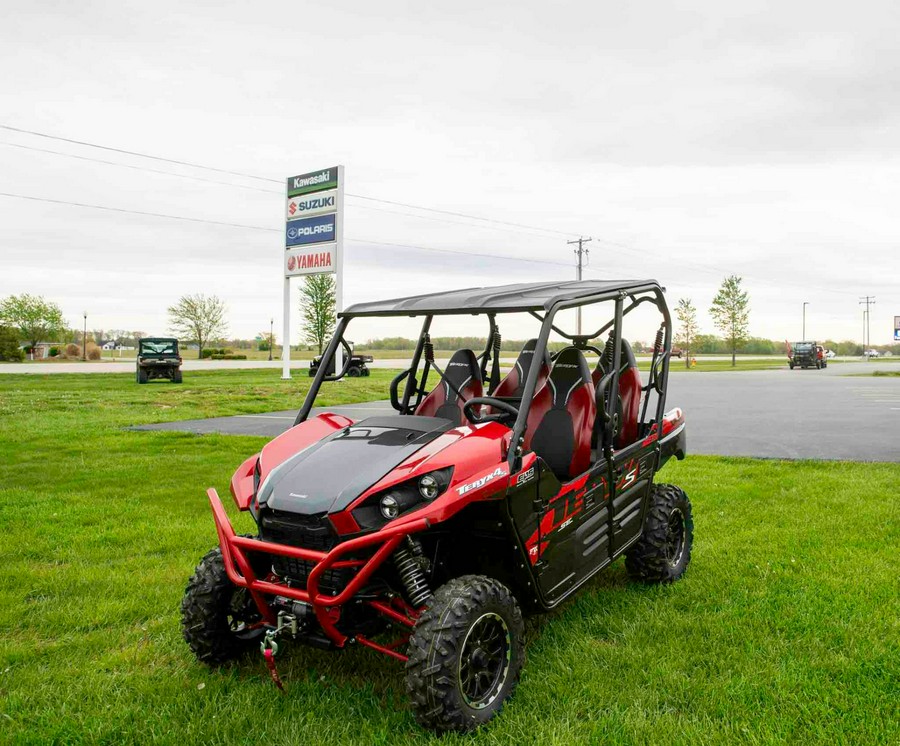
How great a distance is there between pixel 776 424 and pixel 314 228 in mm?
24226

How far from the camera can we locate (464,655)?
323 centimetres

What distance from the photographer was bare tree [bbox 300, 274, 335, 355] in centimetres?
4791

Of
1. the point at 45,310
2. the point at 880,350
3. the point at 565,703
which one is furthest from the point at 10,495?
the point at 880,350

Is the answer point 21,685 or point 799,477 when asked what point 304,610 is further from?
point 799,477

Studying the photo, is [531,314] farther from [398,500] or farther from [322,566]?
[322,566]

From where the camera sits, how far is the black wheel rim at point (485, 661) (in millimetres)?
3217

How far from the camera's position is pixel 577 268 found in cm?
6194

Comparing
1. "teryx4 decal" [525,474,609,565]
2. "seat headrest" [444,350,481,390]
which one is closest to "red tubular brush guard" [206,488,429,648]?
"teryx4 decal" [525,474,609,565]

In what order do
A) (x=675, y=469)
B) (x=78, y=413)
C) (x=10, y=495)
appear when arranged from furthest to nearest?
1. (x=78, y=413)
2. (x=675, y=469)
3. (x=10, y=495)

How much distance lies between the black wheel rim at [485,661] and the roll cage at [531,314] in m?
0.70

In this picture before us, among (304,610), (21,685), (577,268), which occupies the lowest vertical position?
(21,685)

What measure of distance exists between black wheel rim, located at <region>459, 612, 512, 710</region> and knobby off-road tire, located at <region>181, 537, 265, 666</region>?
44.0 inches

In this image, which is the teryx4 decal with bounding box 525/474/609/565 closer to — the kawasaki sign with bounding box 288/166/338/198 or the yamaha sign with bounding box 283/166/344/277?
the yamaha sign with bounding box 283/166/344/277

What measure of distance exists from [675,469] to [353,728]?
6532 mm
